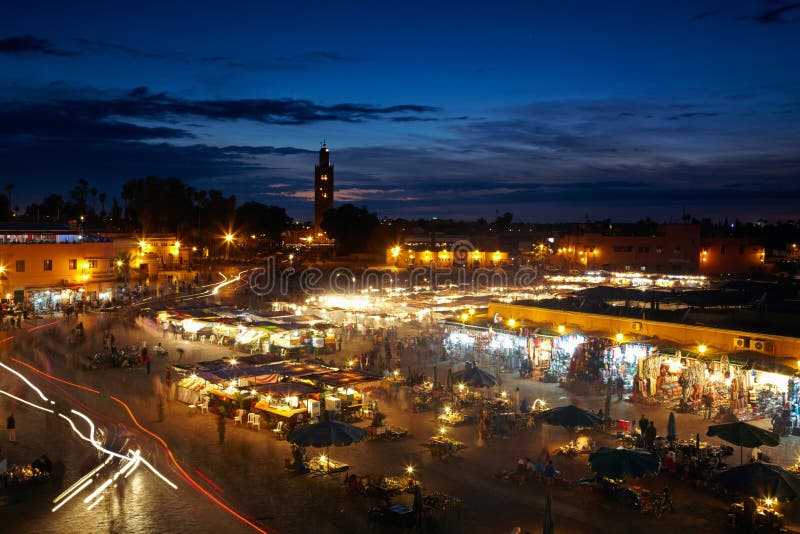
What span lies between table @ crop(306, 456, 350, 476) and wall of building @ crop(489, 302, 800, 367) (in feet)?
41.1

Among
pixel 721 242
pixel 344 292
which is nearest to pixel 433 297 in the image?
pixel 344 292

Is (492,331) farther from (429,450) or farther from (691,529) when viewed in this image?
(691,529)

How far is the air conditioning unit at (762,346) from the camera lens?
18156mm

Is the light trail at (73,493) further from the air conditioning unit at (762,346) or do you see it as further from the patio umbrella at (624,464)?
the air conditioning unit at (762,346)

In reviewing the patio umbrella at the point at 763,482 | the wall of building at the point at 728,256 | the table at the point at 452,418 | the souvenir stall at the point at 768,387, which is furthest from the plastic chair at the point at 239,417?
the wall of building at the point at 728,256

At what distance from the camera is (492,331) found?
83.3ft

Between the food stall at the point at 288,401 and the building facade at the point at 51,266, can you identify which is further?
Answer: the building facade at the point at 51,266

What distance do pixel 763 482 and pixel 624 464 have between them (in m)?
2.26

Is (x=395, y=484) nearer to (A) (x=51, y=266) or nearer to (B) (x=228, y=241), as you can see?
(A) (x=51, y=266)

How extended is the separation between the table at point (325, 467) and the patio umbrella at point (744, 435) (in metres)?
7.87

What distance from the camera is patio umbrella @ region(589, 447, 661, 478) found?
37.8 ft

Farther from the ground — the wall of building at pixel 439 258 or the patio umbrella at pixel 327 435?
the wall of building at pixel 439 258

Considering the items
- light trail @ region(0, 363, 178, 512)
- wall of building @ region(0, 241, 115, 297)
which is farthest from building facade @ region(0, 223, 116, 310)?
light trail @ region(0, 363, 178, 512)

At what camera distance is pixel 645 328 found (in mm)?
21625
